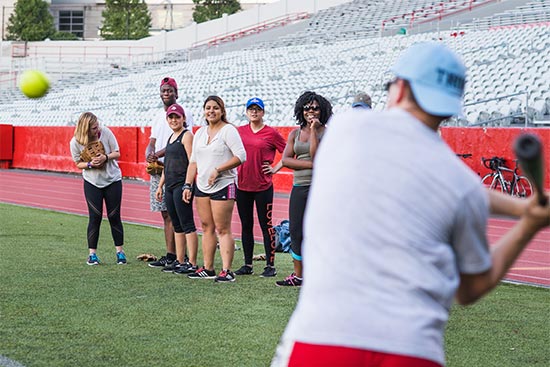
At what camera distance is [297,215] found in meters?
9.34

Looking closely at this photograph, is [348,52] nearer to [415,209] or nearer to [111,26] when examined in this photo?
[415,209]

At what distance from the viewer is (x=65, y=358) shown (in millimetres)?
6367

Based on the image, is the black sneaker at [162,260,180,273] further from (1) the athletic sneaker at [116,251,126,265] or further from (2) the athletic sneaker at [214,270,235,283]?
(2) the athletic sneaker at [214,270,235,283]

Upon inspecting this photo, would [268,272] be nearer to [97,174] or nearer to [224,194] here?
[224,194]

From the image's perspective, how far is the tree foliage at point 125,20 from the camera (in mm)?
78812

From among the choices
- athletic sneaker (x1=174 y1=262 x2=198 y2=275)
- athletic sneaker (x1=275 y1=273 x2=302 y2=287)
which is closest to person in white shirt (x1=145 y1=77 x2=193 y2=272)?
athletic sneaker (x1=174 y1=262 x2=198 y2=275)

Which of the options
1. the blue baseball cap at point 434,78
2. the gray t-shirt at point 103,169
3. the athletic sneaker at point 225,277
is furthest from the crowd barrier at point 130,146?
the blue baseball cap at point 434,78

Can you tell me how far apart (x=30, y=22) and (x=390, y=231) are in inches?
3084

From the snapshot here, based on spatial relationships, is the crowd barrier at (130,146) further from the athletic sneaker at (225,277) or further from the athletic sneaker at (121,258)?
the athletic sneaker at (225,277)

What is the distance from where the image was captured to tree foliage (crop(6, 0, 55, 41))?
77.6m

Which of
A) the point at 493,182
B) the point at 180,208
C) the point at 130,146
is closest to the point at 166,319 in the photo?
the point at 180,208

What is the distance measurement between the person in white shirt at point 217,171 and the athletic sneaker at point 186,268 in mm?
437

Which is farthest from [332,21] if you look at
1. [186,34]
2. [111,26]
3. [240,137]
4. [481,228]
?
[481,228]

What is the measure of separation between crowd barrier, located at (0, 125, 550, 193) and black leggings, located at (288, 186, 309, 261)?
33.6 ft
